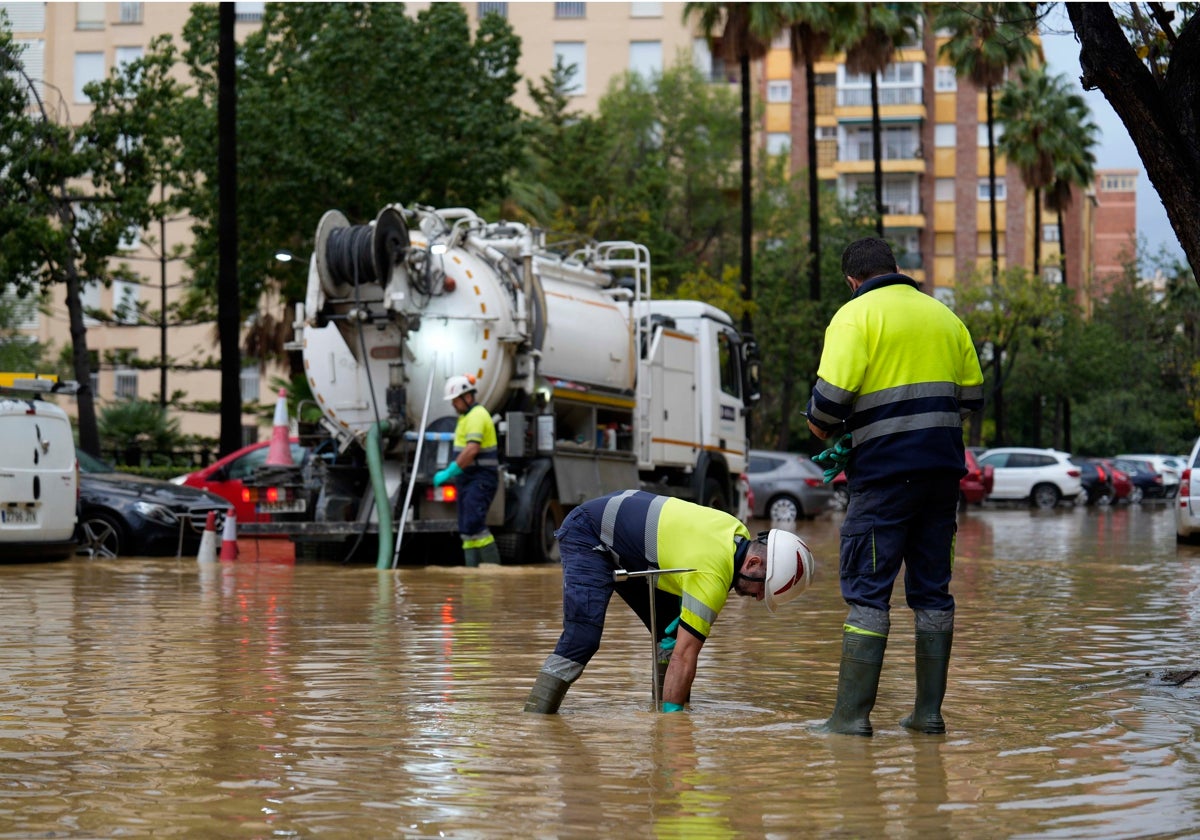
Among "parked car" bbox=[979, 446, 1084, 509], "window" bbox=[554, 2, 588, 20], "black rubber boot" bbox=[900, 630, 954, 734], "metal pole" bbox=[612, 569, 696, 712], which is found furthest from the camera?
"window" bbox=[554, 2, 588, 20]

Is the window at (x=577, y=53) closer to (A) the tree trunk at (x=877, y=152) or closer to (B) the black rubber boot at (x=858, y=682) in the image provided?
(A) the tree trunk at (x=877, y=152)

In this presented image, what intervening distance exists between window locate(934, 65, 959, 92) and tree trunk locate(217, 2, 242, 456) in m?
61.0

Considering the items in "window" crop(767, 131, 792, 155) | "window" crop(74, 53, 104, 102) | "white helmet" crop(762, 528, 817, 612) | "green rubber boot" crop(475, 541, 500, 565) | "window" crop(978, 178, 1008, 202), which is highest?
"window" crop(74, 53, 104, 102)

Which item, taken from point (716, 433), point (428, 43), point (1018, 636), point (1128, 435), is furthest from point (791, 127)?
point (1018, 636)

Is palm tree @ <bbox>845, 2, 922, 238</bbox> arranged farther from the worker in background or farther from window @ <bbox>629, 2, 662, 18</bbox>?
the worker in background

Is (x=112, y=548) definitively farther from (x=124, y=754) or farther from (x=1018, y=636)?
(x=124, y=754)

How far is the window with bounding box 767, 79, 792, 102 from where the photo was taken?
81438 mm

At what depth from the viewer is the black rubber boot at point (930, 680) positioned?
7332 millimetres

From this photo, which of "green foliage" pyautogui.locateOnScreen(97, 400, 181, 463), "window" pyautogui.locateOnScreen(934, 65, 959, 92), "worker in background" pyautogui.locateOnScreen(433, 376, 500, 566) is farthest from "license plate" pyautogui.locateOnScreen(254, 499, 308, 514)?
"window" pyautogui.locateOnScreen(934, 65, 959, 92)

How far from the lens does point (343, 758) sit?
21.7ft

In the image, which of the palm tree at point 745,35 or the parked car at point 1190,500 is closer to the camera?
the parked car at point 1190,500

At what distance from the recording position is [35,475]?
695 inches

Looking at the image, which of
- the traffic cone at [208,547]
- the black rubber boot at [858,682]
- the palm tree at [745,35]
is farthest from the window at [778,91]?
the black rubber boot at [858,682]

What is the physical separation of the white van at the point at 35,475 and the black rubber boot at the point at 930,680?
40.1ft
